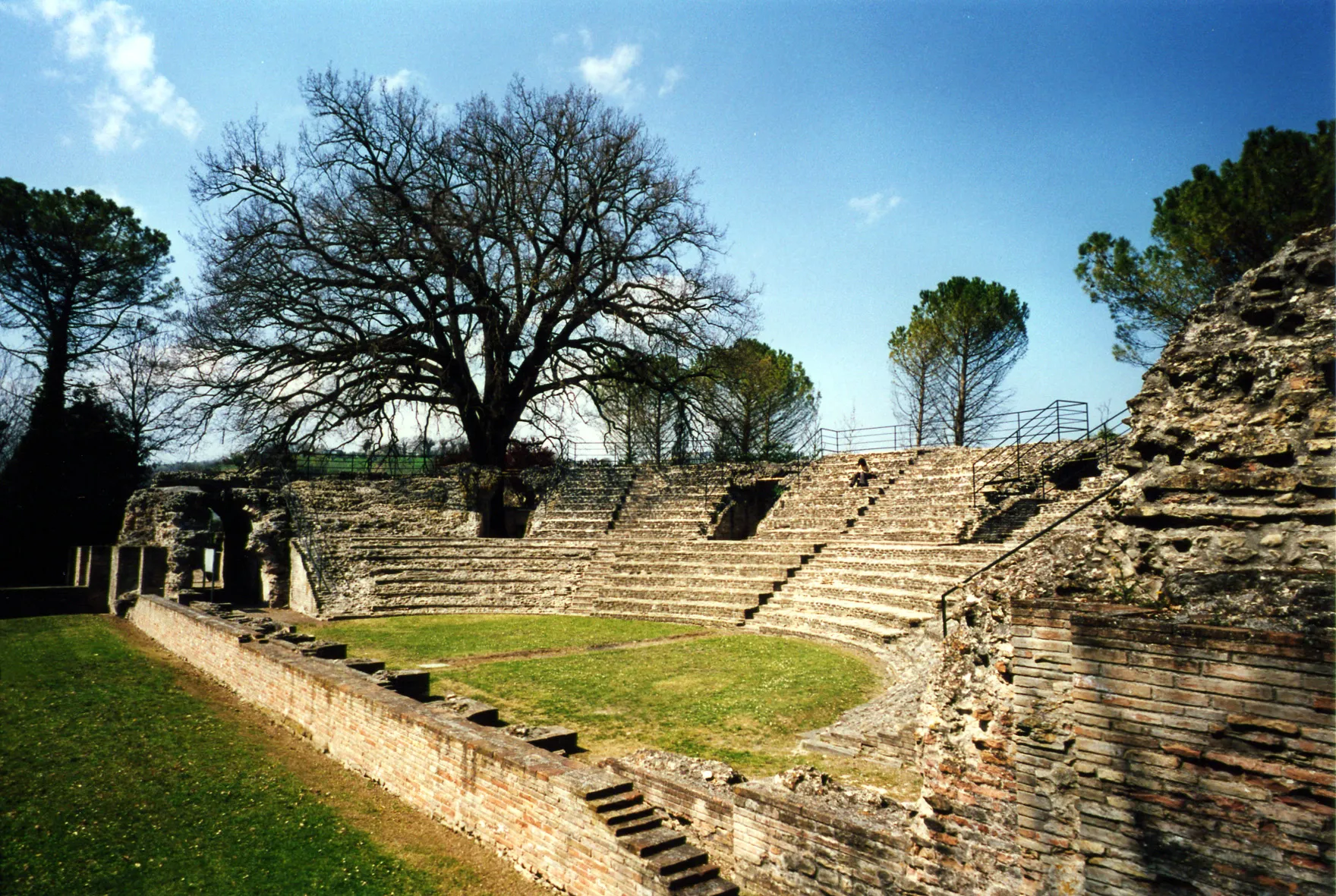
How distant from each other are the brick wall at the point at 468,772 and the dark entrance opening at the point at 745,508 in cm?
1401

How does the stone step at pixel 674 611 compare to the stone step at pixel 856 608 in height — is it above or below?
below

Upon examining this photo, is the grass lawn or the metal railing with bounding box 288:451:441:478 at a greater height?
the metal railing with bounding box 288:451:441:478

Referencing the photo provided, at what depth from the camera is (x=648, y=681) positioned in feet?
37.1

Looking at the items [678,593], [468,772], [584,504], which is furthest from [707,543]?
[468,772]

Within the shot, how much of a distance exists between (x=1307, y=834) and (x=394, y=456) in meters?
23.6

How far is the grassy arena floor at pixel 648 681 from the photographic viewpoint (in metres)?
8.47

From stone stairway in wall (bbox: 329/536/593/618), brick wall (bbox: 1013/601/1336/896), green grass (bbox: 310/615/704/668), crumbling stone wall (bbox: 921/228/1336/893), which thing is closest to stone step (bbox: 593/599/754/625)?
green grass (bbox: 310/615/704/668)

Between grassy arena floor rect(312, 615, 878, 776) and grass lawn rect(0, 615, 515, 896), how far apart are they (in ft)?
8.48

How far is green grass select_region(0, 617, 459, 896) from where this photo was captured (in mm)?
5484

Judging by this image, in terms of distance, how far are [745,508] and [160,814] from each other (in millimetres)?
18315

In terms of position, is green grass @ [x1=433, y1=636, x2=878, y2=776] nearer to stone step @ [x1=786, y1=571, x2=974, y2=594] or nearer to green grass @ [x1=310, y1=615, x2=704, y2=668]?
green grass @ [x1=310, y1=615, x2=704, y2=668]

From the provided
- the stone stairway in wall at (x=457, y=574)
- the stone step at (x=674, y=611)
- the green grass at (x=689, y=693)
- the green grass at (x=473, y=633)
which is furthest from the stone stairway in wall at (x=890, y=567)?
the stone stairway in wall at (x=457, y=574)

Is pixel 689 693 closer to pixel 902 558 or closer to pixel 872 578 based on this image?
pixel 872 578

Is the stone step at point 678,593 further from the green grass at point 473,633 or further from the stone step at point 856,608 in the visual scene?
the green grass at point 473,633
